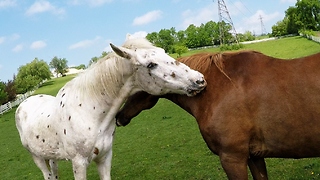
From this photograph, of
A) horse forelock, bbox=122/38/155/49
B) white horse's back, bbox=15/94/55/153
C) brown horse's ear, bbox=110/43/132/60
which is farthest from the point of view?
white horse's back, bbox=15/94/55/153

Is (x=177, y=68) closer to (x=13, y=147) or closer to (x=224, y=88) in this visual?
(x=224, y=88)

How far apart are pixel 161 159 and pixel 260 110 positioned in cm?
507

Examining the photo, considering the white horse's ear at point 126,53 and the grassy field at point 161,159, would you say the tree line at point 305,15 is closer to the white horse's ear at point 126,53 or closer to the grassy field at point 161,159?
the grassy field at point 161,159

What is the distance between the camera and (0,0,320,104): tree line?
1761 inches

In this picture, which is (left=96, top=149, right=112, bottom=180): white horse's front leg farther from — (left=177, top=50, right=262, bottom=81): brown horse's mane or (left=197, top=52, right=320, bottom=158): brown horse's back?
(left=177, top=50, right=262, bottom=81): brown horse's mane

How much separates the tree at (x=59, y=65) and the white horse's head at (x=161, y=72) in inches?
3358

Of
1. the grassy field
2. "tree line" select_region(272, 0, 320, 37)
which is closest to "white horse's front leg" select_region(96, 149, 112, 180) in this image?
the grassy field

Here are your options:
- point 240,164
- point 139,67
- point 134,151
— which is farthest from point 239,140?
point 134,151

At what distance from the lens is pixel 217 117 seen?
3.45 metres

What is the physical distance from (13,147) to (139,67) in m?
11.9

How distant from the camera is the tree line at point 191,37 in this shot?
147 feet

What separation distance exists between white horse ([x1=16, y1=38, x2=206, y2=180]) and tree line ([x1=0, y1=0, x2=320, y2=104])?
30.0 meters

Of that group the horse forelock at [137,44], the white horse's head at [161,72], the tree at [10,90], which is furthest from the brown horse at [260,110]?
the tree at [10,90]

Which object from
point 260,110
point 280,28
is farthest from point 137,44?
point 280,28
